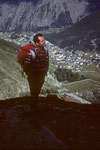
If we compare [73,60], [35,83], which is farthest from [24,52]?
[73,60]

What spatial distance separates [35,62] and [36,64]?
9cm

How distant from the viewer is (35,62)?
536cm

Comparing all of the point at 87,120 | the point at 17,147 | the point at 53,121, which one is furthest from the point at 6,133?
the point at 87,120

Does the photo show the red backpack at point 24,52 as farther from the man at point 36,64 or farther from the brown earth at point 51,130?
the brown earth at point 51,130

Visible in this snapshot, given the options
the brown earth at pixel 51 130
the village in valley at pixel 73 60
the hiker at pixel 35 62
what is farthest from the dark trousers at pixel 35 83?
the village in valley at pixel 73 60

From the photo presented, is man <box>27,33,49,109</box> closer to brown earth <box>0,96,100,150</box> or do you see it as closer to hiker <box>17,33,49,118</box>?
hiker <box>17,33,49,118</box>

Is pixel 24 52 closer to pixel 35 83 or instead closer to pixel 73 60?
pixel 35 83

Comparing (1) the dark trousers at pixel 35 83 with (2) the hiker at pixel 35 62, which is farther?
(1) the dark trousers at pixel 35 83

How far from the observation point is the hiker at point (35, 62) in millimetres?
5275

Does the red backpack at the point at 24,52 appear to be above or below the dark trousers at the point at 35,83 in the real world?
above

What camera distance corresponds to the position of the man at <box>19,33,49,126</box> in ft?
17.3

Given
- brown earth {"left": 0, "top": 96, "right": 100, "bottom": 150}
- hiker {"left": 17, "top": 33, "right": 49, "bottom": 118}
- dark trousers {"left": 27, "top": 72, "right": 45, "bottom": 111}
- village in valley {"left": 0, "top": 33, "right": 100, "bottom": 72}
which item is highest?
hiker {"left": 17, "top": 33, "right": 49, "bottom": 118}

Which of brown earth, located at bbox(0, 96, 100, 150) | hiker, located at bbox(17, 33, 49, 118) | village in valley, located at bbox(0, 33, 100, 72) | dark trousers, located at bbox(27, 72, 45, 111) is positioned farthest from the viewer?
village in valley, located at bbox(0, 33, 100, 72)

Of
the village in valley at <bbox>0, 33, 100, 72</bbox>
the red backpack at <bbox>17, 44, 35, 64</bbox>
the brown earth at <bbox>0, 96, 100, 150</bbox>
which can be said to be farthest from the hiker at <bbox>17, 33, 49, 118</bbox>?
the village in valley at <bbox>0, 33, 100, 72</bbox>
